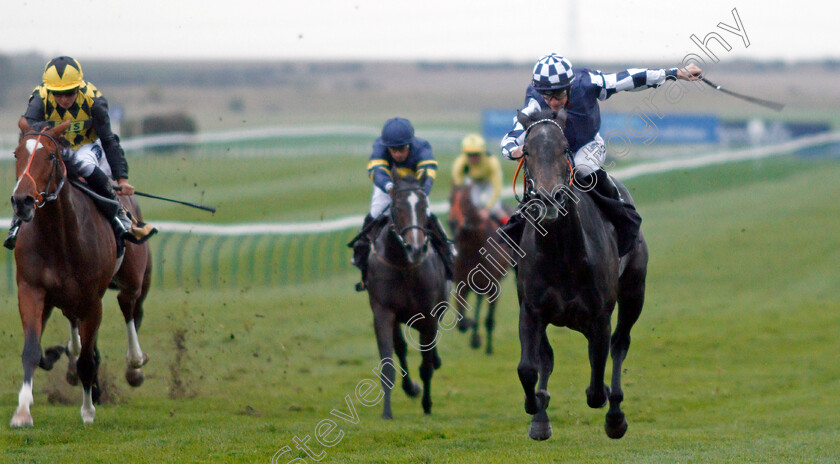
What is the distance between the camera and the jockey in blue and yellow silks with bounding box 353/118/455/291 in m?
8.70

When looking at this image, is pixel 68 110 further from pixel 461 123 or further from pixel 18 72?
pixel 461 123

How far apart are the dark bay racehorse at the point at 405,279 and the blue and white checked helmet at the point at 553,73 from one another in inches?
88.5

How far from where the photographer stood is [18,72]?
28.5 meters

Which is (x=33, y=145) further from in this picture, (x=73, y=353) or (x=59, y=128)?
(x=73, y=353)

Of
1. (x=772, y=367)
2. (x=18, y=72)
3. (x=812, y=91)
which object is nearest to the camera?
(x=772, y=367)

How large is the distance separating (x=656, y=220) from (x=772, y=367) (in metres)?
12.6

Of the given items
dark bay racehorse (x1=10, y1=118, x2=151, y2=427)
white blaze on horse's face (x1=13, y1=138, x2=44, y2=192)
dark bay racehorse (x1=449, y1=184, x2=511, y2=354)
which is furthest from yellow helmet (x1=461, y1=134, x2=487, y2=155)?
white blaze on horse's face (x1=13, y1=138, x2=44, y2=192)

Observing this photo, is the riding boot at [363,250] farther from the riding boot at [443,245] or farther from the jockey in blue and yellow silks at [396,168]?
the riding boot at [443,245]

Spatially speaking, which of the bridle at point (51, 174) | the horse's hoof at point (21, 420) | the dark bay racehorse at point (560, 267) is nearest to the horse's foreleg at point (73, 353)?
the horse's hoof at point (21, 420)

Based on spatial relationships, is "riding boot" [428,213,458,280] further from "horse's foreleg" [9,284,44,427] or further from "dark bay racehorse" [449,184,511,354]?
"horse's foreleg" [9,284,44,427]

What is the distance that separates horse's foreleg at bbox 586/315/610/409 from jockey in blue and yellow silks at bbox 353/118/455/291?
2441 millimetres

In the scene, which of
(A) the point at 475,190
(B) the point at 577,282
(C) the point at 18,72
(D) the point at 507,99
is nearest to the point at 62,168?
(B) the point at 577,282

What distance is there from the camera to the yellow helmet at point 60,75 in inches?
286

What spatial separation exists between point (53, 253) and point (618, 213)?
3.86 meters
